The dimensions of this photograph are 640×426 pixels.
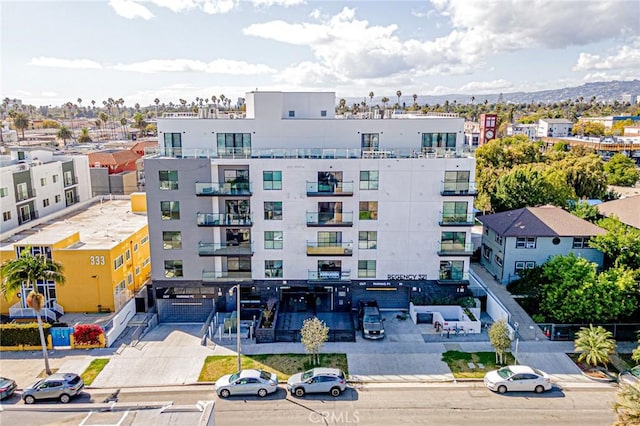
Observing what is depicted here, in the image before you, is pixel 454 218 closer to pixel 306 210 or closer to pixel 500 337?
pixel 500 337

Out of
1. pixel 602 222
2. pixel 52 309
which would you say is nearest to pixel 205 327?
pixel 52 309

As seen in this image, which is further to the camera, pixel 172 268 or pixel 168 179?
pixel 172 268

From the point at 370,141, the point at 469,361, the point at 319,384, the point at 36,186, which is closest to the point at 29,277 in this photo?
the point at 319,384

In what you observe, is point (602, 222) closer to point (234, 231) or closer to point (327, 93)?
point (327, 93)

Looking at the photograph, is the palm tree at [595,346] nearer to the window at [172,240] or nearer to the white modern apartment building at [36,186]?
the window at [172,240]

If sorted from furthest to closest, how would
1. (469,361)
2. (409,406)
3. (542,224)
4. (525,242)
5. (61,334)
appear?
(542,224) < (525,242) < (61,334) < (469,361) < (409,406)

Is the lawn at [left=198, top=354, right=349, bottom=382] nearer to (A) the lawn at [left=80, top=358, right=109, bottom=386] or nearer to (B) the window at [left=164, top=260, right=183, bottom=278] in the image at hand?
(A) the lawn at [left=80, top=358, right=109, bottom=386]

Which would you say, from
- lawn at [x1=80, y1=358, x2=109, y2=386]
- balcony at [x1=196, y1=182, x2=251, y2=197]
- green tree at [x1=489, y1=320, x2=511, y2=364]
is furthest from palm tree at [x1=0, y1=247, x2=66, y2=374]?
green tree at [x1=489, y1=320, x2=511, y2=364]
